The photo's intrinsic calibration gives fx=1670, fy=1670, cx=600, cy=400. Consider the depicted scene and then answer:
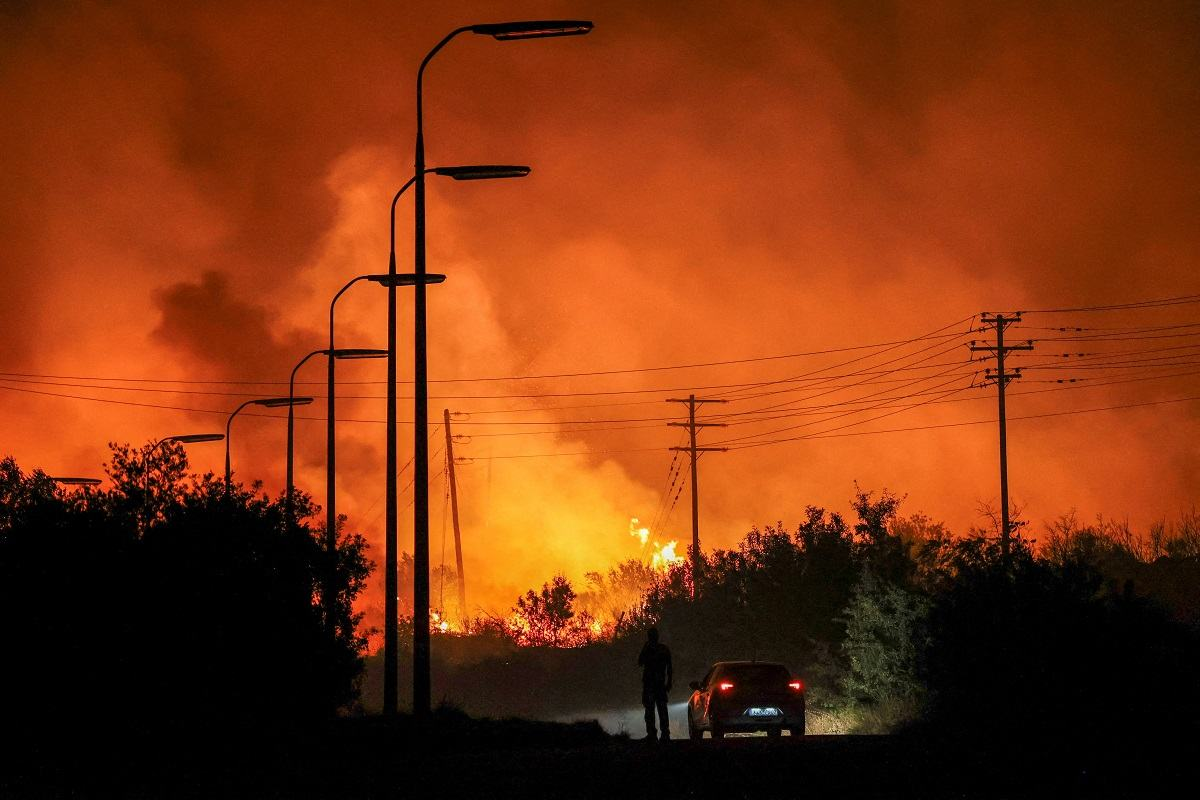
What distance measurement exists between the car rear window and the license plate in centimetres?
51

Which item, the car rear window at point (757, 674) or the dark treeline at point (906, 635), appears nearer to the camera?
the dark treeline at point (906, 635)

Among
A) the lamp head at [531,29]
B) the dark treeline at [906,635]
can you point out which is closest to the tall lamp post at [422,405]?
the lamp head at [531,29]

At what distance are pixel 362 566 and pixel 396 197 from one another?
6.95 metres

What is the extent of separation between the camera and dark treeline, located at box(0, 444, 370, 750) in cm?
2256

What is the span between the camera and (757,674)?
1328 inches

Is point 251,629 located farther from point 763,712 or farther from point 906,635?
point 906,635

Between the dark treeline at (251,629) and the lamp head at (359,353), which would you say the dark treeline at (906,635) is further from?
the lamp head at (359,353)

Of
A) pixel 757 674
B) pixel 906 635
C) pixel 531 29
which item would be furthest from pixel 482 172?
pixel 906 635

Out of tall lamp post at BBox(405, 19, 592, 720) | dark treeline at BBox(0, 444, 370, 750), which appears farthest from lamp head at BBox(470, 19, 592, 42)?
dark treeline at BBox(0, 444, 370, 750)

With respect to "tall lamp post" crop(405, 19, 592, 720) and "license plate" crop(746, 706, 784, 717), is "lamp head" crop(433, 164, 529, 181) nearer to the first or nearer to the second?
"tall lamp post" crop(405, 19, 592, 720)

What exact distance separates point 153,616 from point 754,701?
1387 centimetres

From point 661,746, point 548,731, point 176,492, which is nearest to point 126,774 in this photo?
point 176,492

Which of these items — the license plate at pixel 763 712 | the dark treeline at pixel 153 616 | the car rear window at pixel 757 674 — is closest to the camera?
the dark treeline at pixel 153 616

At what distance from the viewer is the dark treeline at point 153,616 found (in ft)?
74.0
